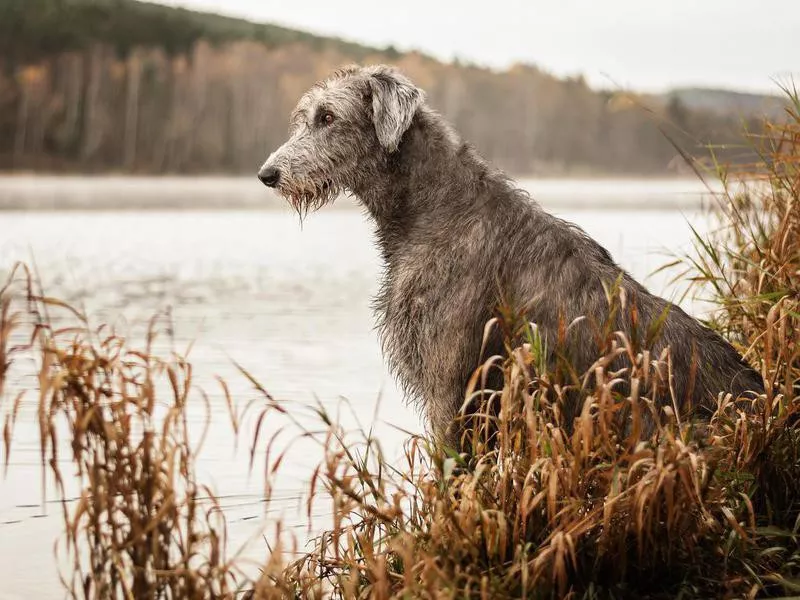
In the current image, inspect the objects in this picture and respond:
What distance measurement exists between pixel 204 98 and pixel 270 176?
Answer: 64.8 m

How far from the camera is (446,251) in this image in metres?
5.19

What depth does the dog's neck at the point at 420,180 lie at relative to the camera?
531cm

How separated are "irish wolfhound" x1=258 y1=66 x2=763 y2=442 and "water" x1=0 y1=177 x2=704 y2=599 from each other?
468mm

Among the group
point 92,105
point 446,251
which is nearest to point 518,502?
point 446,251

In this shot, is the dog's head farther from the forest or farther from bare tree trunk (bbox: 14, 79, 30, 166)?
bare tree trunk (bbox: 14, 79, 30, 166)

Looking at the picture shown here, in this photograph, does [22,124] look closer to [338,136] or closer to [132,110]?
[132,110]

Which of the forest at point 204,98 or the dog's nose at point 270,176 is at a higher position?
the forest at point 204,98

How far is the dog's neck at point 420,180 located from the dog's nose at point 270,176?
0.52 metres

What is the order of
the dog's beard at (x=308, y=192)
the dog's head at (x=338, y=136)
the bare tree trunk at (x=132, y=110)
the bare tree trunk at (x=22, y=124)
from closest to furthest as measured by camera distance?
the dog's head at (x=338, y=136) → the dog's beard at (x=308, y=192) → the bare tree trunk at (x=22, y=124) → the bare tree trunk at (x=132, y=110)

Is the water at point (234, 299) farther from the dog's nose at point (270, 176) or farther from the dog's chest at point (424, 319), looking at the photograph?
the dog's chest at point (424, 319)

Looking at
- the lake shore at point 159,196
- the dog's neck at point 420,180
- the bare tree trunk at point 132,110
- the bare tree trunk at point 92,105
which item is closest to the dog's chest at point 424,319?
the dog's neck at point 420,180

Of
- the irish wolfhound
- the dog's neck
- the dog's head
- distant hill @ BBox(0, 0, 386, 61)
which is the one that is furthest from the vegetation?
distant hill @ BBox(0, 0, 386, 61)

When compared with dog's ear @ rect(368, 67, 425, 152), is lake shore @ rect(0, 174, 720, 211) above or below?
below

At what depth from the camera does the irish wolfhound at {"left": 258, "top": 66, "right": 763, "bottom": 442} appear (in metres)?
4.80
